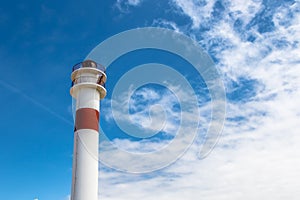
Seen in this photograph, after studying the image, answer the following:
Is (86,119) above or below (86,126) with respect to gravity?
above

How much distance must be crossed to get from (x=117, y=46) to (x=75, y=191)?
9425 mm

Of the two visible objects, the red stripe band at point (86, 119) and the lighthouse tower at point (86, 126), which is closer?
the lighthouse tower at point (86, 126)

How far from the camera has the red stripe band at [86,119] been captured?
21.0 meters

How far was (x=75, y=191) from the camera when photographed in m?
19.3

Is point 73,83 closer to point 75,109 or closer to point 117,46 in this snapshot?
point 75,109

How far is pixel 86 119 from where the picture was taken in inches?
831

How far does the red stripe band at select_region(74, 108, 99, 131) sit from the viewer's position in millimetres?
20984

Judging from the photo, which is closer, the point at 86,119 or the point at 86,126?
the point at 86,126

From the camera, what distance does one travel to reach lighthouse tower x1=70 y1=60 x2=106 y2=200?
19547 millimetres

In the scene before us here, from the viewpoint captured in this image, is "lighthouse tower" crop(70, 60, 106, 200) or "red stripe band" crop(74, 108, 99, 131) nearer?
"lighthouse tower" crop(70, 60, 106, 200)

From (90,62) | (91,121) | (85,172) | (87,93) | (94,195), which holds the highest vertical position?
(90,62)

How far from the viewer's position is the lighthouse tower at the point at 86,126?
1955 cm

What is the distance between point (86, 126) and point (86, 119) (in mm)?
511

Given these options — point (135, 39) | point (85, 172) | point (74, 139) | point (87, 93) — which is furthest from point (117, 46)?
point (85, 172)
